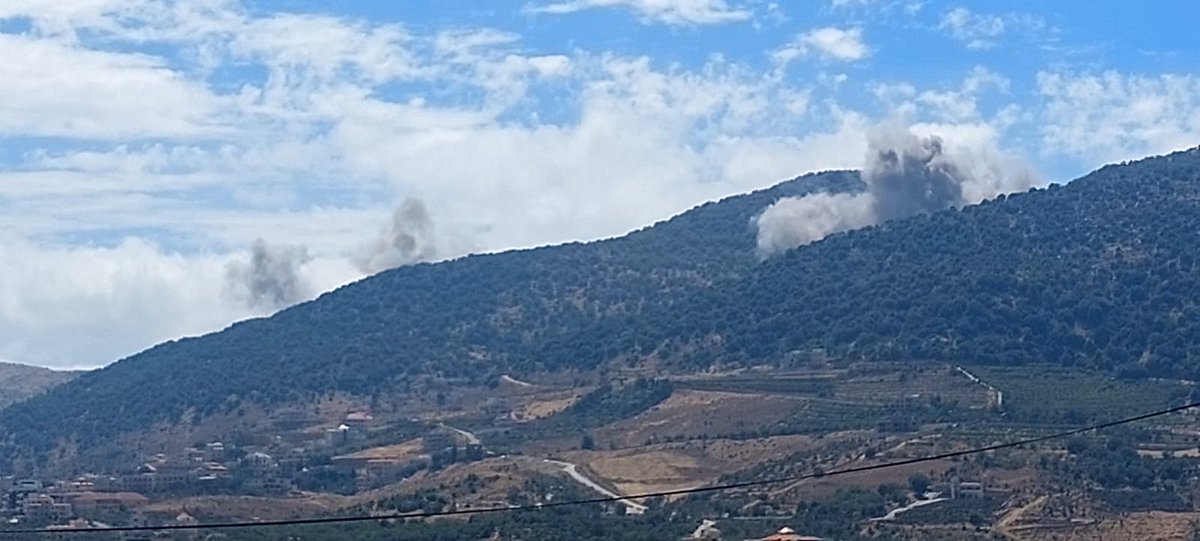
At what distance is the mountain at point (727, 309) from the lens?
424 feet

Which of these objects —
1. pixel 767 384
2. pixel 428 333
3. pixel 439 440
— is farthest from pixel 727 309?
pixel 428 333

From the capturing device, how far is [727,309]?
148125 millimetres

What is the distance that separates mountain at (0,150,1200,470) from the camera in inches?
5094

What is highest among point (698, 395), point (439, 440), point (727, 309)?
point (727, 309)

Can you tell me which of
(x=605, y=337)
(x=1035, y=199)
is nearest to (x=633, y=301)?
(x=605, y=337)

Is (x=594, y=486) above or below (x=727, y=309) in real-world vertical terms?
below

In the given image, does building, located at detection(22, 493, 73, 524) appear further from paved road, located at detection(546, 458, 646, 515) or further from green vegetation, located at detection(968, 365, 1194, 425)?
green vegetation, located at detection(968, 365, 1194, 425)

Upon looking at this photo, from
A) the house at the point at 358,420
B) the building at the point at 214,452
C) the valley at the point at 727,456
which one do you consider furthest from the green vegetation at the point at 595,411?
the building at the point at 214,452

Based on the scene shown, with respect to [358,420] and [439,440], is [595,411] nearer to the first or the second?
[439,440]

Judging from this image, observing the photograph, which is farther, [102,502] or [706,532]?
[102,502]

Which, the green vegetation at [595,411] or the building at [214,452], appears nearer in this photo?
the green vegetation at [595,411]

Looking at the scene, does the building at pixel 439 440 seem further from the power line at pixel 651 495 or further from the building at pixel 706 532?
the building at pixel 706 532

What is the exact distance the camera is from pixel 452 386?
153625 mm

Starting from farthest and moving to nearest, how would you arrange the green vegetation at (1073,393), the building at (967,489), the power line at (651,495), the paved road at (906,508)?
the green vegetation at (1073,393)
the building at (967,489)
the power line at (651,495)
the paved road at (906,508)
